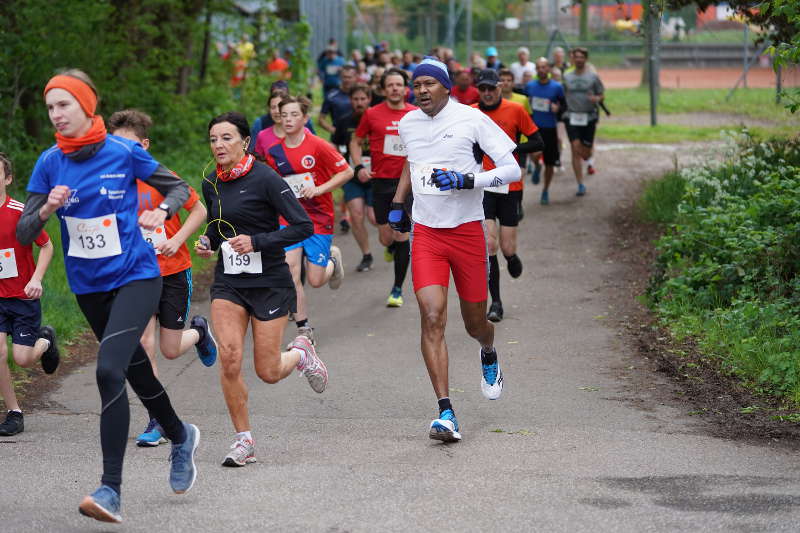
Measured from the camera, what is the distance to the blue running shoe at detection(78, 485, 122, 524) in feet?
16.4

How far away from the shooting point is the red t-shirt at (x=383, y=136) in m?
11.5

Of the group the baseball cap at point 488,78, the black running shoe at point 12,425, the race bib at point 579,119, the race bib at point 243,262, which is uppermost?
the baseball cap at point 488,78

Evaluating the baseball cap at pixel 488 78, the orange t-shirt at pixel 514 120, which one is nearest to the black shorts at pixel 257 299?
the orange t-shirt at pixel 514 120

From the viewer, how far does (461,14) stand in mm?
40250

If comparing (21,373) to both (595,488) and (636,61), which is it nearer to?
(595,488)

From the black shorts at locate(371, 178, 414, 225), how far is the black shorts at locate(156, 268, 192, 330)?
173 inches

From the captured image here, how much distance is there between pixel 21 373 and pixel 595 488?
4991 mm

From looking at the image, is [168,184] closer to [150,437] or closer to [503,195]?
[150,437]

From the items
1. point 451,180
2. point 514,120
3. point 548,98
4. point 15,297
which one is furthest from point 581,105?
point 15,297

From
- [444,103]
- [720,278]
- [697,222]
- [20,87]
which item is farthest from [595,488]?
[20,87]

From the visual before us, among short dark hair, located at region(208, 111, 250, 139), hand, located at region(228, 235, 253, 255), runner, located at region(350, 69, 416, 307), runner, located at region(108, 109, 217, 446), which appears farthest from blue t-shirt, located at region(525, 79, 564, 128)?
hand, located at region(228, 235, 253, 255)

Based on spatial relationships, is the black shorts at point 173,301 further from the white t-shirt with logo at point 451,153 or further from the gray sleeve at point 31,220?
the gray sleeve at point 31,220

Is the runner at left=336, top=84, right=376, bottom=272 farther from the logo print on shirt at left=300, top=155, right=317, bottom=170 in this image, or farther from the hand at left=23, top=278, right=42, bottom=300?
the hand at left=23, top=278, right=42, bottom=300

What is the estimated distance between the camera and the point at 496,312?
10781mm
